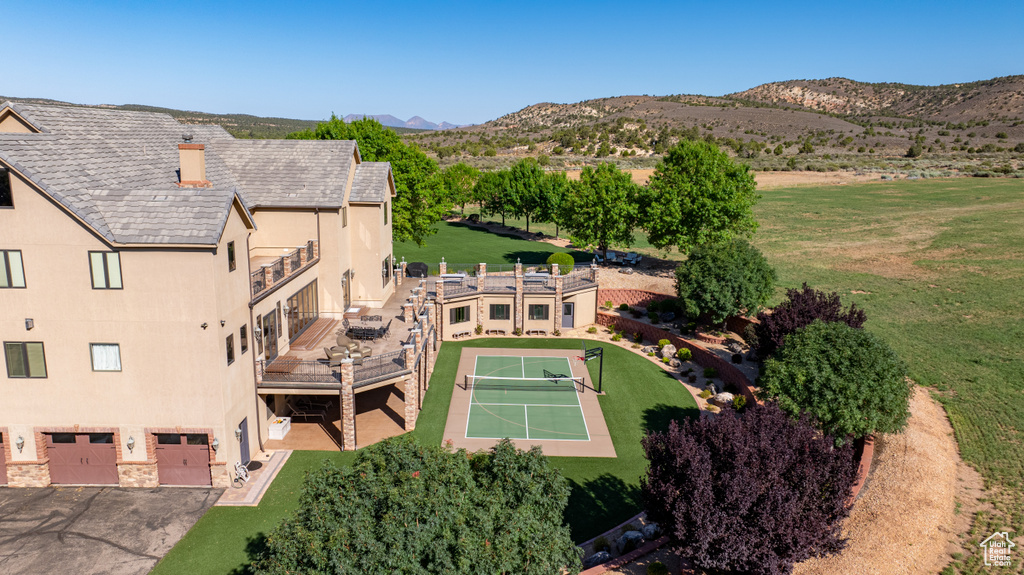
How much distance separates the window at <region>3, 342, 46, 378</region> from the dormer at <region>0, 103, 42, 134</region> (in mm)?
8238

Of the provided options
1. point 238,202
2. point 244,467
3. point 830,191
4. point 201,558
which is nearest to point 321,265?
point 238,202

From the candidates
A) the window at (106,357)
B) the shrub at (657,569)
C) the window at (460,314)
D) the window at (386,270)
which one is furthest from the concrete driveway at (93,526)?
the window at (460,314)

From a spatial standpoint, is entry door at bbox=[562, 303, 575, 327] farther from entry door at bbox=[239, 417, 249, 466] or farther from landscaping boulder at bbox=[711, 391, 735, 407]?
entry door at bbox=[239, 417, 249, 466]

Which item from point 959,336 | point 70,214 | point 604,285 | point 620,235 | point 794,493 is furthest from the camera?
point 620,235

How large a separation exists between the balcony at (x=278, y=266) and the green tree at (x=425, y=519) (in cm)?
1347

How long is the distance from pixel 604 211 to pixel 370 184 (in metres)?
30.7

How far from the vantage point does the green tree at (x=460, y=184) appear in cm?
9319

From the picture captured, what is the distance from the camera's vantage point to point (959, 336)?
3919cm

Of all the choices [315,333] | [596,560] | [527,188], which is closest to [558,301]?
[315,333]

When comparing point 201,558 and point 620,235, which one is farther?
point 620,235

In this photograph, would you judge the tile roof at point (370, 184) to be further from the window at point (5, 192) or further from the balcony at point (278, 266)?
the window at point (5, 192)

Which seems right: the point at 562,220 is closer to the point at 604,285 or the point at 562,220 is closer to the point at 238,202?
the point at 604,285

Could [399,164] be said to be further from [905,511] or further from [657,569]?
[905,511]

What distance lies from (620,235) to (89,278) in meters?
47.2
